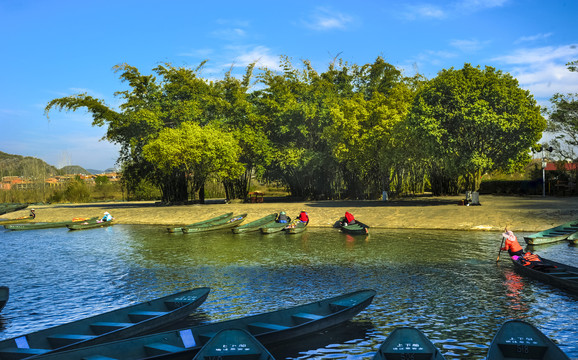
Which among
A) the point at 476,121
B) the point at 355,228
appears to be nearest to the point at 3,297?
the point at 355,228

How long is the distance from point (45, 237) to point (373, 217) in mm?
28700

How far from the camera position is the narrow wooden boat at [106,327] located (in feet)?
33.8

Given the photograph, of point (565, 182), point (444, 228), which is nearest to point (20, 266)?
point (444, 228)

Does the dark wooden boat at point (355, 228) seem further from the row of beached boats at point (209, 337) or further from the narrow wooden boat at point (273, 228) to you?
the row of beached boats at point (209, 337)

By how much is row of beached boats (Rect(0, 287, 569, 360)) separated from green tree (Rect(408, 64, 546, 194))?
29.0 metres

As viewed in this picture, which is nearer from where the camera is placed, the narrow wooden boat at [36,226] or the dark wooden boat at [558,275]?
the dark wooden boat at [558,275]

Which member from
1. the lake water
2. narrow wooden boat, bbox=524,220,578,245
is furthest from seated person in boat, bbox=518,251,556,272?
narrow wooden boat, bbox=524,220,578,245

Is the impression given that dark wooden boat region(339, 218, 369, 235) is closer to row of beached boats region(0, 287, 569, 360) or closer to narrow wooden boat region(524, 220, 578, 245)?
narrow wooden boat region(524, 220, 578, 245)

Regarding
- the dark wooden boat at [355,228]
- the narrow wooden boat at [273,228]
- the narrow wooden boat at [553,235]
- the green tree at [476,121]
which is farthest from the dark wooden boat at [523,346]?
the green tree at [476,121]

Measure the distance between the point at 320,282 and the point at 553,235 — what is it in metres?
17.7

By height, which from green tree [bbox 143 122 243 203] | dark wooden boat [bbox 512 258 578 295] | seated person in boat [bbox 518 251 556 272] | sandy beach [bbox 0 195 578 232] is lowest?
dark wooden boat [bbox 512 258 578 295]

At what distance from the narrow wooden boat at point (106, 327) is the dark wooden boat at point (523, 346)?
838 cm

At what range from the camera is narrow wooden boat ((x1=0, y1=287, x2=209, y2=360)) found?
10.3 meters

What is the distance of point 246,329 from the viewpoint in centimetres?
1161
